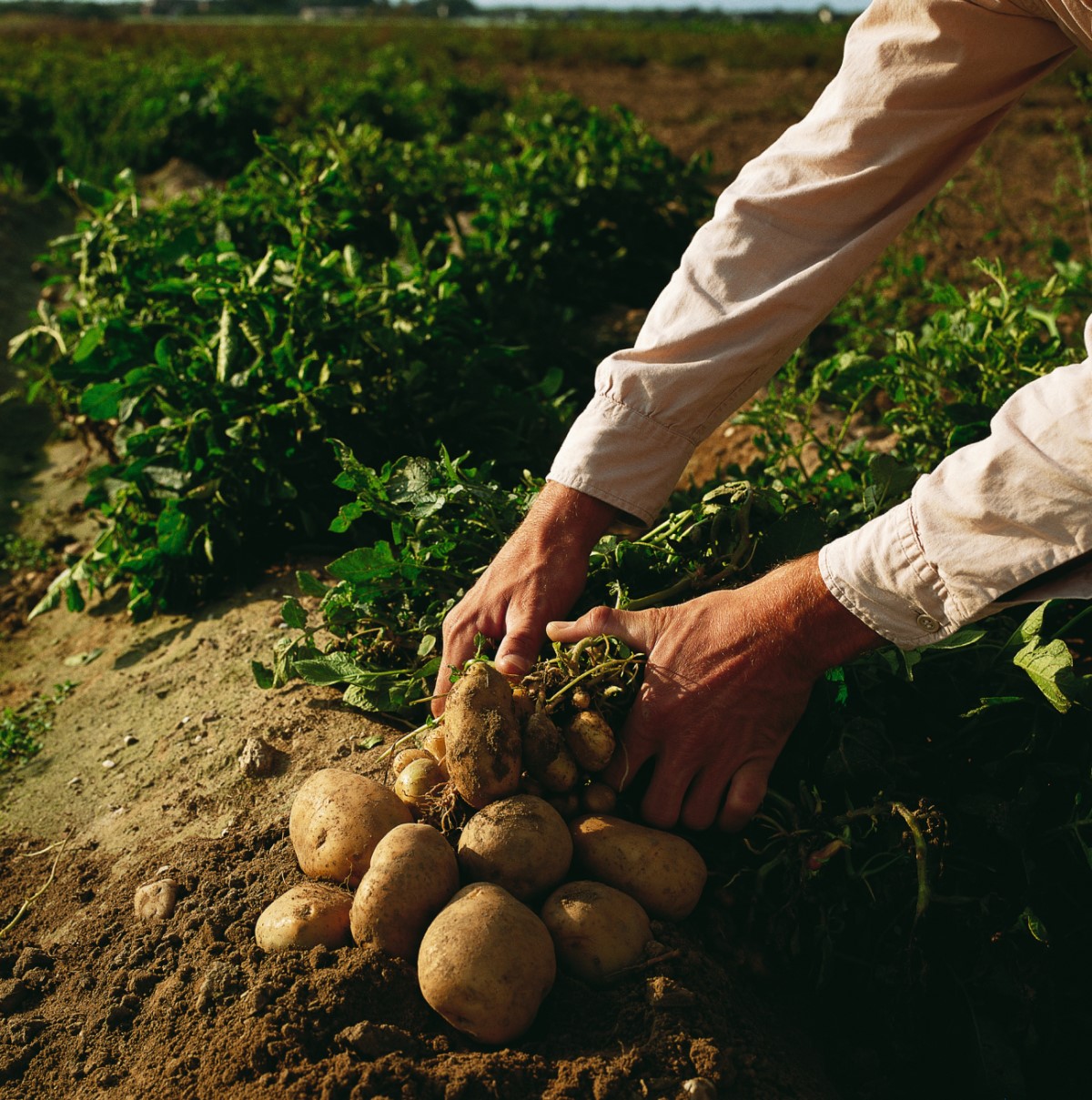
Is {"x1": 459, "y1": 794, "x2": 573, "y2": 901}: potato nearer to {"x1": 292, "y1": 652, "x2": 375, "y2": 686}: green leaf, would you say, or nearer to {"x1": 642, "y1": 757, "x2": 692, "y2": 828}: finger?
{"x1": 642, "y1": 757, "x2": 692, "y2": 828}: finger

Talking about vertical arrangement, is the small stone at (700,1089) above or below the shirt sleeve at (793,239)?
below

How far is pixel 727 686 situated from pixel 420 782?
570 mm

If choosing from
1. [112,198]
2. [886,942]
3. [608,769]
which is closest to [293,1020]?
[608,769]

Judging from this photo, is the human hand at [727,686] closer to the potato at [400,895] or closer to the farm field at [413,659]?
the farm field at [413,659]

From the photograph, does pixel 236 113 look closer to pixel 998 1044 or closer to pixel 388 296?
pixel 388 296

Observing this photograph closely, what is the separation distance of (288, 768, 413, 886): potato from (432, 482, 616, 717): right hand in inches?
8.2

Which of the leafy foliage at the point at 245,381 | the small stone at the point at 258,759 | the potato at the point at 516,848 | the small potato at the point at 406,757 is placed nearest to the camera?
the potato at the point at 516,848

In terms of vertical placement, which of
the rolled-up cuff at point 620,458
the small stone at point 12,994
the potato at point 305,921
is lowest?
the small stone at point 12,994

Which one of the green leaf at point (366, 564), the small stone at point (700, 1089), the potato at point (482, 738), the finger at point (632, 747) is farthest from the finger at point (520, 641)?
the small stone at point (700, 1089)

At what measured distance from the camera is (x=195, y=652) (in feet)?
8.63

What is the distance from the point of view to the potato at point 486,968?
1.44 metres

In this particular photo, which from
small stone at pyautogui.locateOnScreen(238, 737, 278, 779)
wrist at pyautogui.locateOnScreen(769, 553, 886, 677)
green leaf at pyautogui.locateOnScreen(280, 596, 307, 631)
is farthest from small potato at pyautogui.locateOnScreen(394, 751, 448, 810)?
wrist at pyautogui.locateOnScreen(769, 553, 886, 677)

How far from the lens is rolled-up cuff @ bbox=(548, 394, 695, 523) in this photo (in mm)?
1966

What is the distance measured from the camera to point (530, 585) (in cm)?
190
